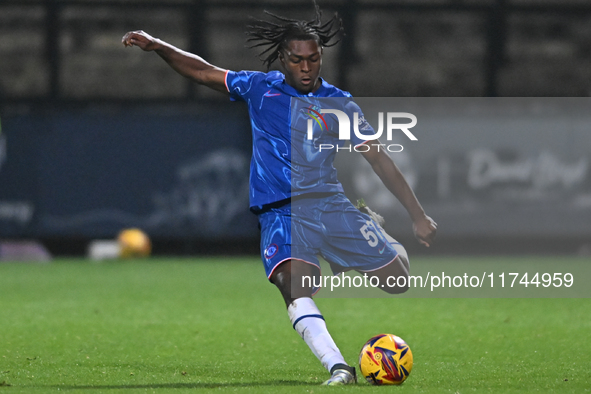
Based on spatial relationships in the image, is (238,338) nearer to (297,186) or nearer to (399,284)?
(399,284)

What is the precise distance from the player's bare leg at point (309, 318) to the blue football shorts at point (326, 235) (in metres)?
0.07

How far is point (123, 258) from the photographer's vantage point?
14.9 m

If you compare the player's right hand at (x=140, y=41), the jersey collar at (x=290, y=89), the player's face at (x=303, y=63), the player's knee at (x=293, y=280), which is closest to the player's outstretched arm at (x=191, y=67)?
the player's right hand at (x=140, y=41)

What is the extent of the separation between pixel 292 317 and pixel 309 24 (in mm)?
1790

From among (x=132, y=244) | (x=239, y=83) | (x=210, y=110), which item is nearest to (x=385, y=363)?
(x=239, y=83)

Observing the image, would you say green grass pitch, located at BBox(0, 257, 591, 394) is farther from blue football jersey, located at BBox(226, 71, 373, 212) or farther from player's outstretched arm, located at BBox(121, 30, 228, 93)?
player's outstretched arm, located at BBox(121, 30, 228, 93)

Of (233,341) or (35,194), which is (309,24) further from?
(35,194)

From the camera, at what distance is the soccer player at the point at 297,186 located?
5.43 meters

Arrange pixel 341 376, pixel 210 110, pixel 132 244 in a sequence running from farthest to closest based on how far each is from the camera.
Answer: pixel 210 110
pixel 132 244
pixel 341 376

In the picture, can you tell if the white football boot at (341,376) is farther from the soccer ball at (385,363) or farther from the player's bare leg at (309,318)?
the soccer ball at (385,363)

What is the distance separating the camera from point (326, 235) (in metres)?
5.57

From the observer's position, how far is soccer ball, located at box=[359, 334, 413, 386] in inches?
201

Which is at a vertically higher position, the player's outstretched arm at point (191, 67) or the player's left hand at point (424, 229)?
the player's outstretched arm at point (191, 67)

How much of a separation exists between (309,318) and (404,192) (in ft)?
3.36
